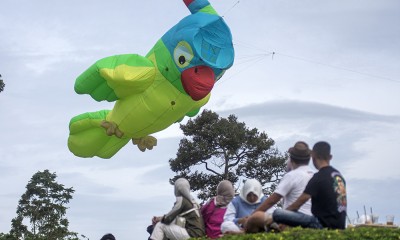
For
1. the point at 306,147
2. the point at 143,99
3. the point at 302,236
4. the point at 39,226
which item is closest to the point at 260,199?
the point at 306,147

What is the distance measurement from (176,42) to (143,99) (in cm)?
123

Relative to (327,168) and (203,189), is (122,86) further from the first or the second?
(203,189)

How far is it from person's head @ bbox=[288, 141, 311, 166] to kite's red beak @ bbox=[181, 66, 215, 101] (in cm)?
659

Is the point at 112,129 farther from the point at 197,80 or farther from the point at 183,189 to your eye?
the point at 183,189

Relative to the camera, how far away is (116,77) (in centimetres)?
1455

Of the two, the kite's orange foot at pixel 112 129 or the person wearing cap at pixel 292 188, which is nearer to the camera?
the person wearing cap at pixel 292 188

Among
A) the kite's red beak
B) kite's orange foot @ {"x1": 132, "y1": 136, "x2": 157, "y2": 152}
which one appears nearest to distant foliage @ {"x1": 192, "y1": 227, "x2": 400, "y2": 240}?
the kite's red beak

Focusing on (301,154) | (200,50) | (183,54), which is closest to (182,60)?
(183,54)

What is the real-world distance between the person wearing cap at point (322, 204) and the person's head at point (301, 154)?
46cm

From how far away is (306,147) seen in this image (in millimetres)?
7844

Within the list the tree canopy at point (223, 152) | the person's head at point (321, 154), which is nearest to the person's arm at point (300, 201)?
the person's head at point (321, 154)

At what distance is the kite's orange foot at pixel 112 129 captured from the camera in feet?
50.0

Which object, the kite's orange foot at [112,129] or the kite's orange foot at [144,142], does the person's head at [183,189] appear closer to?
the kite's orange foot at [112,129]

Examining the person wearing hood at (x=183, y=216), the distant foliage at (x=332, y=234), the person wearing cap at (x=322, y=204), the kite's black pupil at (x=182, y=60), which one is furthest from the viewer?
the kite's black pupil at (x=182, y=60)
